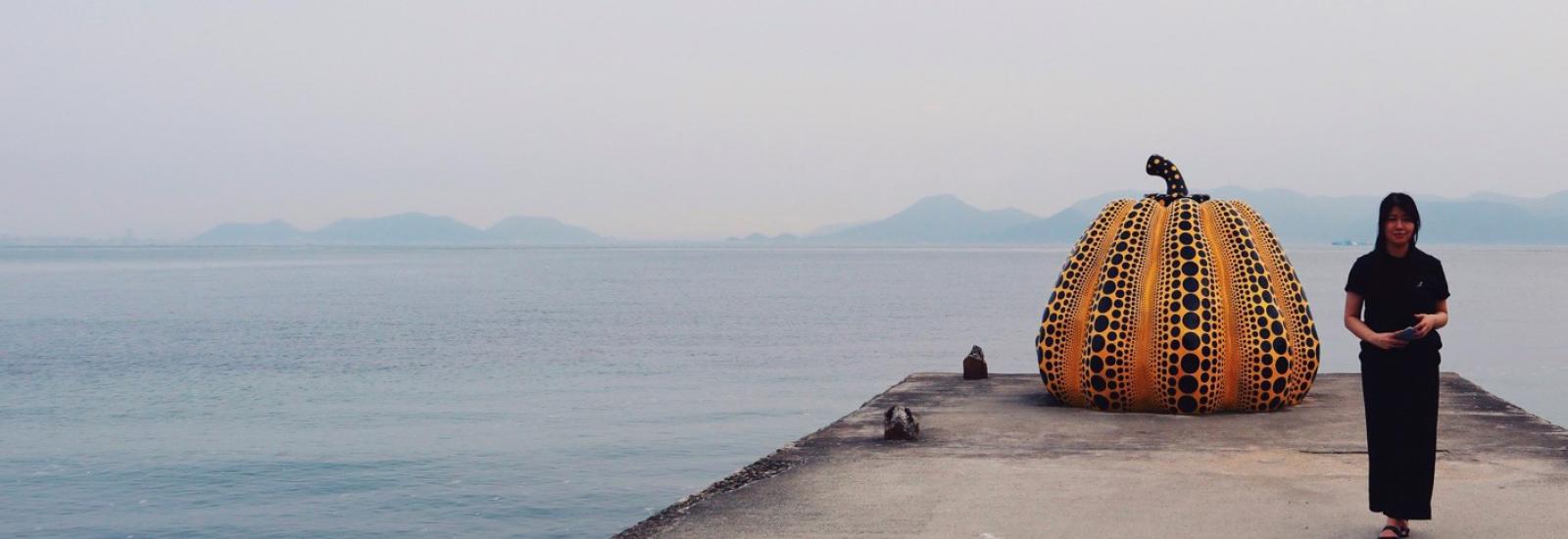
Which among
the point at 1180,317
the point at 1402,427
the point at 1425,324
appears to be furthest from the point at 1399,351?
the point at 1180,317

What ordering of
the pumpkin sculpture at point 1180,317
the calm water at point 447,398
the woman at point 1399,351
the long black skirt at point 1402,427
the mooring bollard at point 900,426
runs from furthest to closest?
the calm water at point 447,398, the pumpkin sculpture at point 1180,317, the mooring bollard at point 900,426, the long black skirt at point 1402,427, the woman at point 1399,351

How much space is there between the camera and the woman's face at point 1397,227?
25.7 ft

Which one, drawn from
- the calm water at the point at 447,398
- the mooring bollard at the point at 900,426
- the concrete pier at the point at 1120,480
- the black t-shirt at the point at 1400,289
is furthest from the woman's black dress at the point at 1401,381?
the calm water at the point at 447,398

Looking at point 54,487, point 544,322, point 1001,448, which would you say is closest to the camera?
point 1001,448

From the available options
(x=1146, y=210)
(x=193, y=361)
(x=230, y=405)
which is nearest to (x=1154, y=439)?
(x=1146, y=210)

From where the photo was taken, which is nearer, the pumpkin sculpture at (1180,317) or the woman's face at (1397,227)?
the woman's face at (1397,227)

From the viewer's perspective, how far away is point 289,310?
5975 centimetres

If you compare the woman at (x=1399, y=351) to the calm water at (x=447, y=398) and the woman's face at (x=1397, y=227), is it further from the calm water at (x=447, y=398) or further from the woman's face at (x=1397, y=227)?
the calm water at (x=447, y=398)

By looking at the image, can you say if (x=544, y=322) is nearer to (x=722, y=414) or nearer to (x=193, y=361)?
(x=193, y=361)

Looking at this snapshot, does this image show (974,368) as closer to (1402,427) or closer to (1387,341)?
(1402,427)

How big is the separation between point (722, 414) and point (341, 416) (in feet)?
19.1

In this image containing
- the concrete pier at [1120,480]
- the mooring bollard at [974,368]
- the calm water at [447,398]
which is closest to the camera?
the concrete pier at [1120,480]

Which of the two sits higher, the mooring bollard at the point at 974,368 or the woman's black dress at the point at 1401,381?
the woman's black dress at the point at 1401,381

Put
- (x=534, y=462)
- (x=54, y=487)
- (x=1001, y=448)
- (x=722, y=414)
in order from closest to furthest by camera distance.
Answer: (x=1001, y=448) < (x=54, y=487) < (x=534, y=462) < (x=722, y=414)
